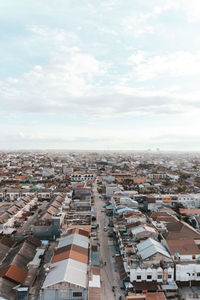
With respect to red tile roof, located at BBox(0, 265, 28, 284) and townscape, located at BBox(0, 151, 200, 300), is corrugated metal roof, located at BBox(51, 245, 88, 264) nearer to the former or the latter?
townscape, located at BBox(0, 151, 200, 300)

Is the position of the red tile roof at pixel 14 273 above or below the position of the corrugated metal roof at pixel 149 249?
below

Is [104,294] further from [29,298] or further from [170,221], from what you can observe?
[170,221]

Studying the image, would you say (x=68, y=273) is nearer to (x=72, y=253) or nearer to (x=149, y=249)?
(x=72, y=253)

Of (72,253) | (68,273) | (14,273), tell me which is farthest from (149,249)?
(14,273)

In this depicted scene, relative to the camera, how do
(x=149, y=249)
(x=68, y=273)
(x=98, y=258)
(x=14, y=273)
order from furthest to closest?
(x=98, y=258) → (x=149, y=249) → (x=14, y=273) → (x=68, y=273)

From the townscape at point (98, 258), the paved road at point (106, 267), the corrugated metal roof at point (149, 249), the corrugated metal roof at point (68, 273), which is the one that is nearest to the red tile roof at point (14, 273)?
the townscape at point (98, 258)

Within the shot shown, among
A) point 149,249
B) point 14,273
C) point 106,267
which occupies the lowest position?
point 106,267

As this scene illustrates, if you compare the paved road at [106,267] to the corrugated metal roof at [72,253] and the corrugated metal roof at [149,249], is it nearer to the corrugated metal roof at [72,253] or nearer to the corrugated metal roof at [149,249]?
the corrugated metal roof at [72,253]

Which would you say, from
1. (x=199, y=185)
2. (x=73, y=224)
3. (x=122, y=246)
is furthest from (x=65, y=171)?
(x=122, y=246)

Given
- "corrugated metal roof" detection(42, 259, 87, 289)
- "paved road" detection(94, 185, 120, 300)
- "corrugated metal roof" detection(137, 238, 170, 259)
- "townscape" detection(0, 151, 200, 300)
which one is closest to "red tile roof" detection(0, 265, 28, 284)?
"townscape" detection(0, 151, 200, 300)
